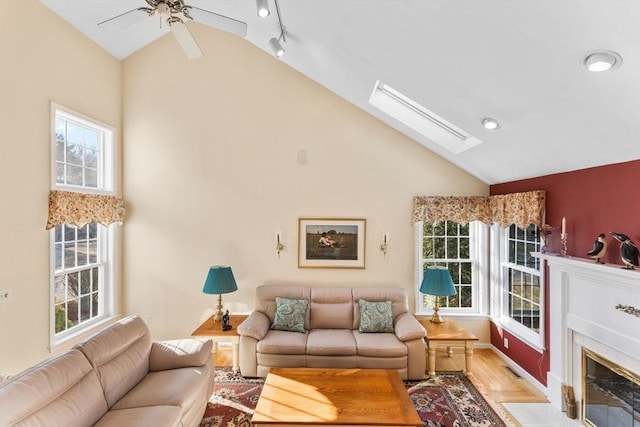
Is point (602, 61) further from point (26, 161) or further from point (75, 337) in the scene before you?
point (75, 337)

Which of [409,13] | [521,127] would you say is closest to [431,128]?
[521,127]

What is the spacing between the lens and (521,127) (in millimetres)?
2766

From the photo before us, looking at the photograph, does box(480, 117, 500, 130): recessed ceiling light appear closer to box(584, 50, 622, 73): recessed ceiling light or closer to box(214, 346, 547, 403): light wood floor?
box(584, 50, 622, 73): recessed ceiling light

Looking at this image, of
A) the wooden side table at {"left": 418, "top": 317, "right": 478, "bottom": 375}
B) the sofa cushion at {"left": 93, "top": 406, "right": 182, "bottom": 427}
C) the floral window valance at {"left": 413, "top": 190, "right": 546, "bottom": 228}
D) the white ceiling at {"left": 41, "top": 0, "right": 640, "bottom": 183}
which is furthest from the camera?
the floral window valance at {"left": 413, "top": 190, "right": 546, "bottom": 228}

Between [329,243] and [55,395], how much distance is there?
10.4 ft

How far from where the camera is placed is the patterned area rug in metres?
2.99

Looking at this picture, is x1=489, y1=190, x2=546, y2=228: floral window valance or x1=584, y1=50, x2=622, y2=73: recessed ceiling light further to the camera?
x1=489, y1=190, x2=546, y2=228: floral window valance

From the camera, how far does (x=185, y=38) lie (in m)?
2.51

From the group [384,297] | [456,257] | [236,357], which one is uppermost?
[456,257]

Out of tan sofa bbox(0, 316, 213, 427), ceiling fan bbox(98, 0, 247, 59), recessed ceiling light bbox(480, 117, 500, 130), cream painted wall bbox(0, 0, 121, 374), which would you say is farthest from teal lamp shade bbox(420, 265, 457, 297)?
cream painted wall bbox(0, 0, 121, 374)

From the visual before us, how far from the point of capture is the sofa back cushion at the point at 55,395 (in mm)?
1879

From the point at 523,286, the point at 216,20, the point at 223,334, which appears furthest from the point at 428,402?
the point at 216,20

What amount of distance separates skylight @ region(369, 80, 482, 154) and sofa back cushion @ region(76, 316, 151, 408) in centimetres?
350

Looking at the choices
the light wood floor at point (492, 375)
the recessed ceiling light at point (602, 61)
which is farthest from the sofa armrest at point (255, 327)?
the recessed ceiling light at point (602, 61)
